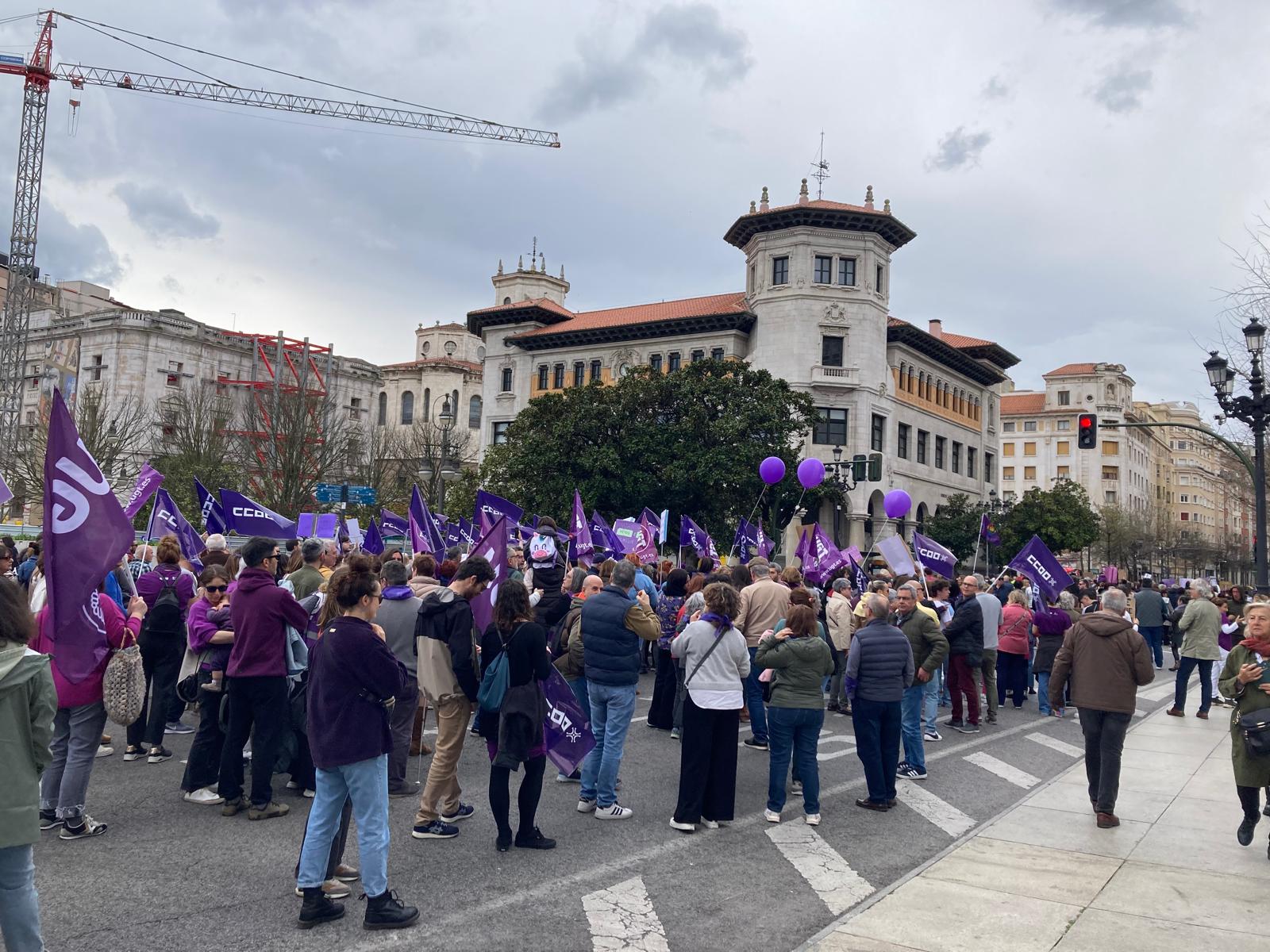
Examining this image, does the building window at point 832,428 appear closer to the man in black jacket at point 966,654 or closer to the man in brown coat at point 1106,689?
the man in black jacket at point 966,654

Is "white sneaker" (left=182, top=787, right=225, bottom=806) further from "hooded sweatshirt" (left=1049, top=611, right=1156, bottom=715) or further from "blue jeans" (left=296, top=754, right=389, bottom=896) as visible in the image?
"hooded sweatshirt" (left=1049, top=611, right=1156, bottom=715)

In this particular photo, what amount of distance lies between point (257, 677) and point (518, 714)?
211 cm

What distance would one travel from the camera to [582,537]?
56.4ft

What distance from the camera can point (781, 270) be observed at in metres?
55.7

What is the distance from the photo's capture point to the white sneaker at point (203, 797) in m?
7.40

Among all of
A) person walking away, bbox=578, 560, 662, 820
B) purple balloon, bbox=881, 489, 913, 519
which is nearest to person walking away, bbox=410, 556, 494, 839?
person walking away, bbox=578, 560, 662, 820

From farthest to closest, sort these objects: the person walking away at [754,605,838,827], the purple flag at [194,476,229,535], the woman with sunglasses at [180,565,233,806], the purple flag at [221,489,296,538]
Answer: the purple flag at [194,476,229,535]
the purple flag at [221,489,296,538]
the person walking away at [754,605,838,827]
the woman with sunglasses at [180,565,233,806]

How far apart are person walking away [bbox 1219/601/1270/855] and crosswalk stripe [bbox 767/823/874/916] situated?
10.1ft

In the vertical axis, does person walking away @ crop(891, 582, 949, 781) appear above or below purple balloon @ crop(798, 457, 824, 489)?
below

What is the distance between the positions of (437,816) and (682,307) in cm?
5666

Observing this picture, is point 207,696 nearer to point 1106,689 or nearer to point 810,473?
point 1106,689

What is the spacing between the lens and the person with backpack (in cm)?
848

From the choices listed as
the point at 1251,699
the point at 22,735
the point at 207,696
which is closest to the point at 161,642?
the point at 207,696

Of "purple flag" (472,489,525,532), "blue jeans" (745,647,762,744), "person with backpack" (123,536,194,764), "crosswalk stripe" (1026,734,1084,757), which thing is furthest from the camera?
"purple flag" (472,489,525,532)
